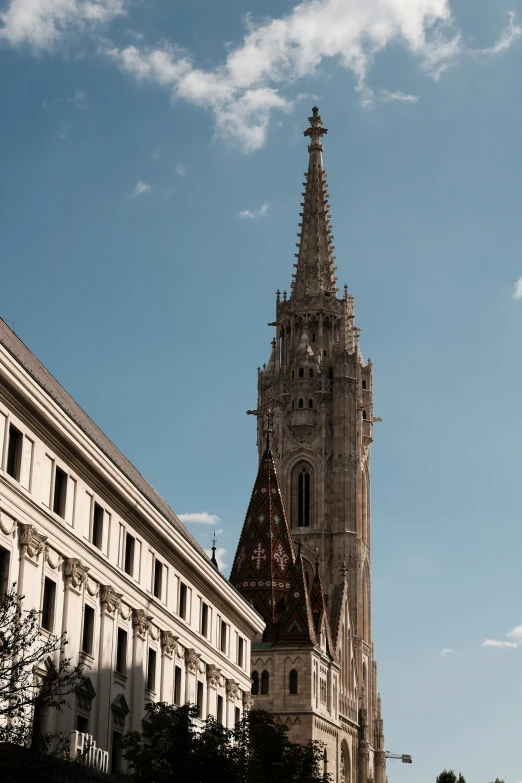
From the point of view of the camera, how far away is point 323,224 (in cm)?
13388

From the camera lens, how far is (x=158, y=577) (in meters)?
46.3

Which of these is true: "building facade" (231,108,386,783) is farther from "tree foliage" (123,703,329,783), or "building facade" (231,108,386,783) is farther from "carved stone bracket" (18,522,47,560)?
"carved stone bracket" (18,522,47,560)

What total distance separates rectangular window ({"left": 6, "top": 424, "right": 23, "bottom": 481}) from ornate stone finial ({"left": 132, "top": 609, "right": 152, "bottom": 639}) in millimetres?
10317

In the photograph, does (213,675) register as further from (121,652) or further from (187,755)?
(187,755)

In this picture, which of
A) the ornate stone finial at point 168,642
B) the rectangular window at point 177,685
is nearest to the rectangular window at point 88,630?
the ornate stone finial at point 168,642

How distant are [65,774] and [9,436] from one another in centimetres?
946

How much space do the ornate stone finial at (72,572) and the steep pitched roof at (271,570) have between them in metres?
50.5

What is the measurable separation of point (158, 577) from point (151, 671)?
346 cm

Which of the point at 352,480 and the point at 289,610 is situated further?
the point at 352,480

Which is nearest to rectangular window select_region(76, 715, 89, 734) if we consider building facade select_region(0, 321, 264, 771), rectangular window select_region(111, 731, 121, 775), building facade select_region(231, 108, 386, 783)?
building facade select_region(0, 321, 264, 771)

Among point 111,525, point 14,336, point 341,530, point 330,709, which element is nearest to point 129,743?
point 111,525

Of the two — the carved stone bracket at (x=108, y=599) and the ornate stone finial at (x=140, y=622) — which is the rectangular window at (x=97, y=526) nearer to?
the carved stone bracket at (x=108, y=599)

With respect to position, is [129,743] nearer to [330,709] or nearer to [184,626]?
[184,626]

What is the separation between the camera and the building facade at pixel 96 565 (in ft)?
110
